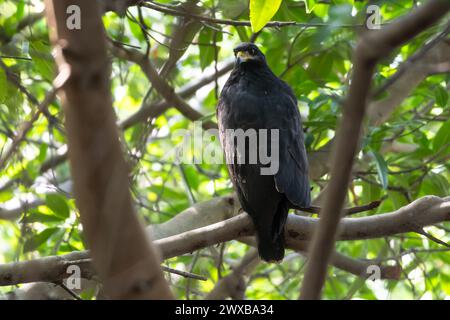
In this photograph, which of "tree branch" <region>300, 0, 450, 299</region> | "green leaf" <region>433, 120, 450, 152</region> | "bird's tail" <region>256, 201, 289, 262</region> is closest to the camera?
"tree branch" <region>300, 0, 450, 299</region>

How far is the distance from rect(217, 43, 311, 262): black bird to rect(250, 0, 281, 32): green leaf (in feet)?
2.13

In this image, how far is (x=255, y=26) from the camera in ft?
10.1

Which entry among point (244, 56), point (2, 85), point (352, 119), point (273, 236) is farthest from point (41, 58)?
point (352, 119)

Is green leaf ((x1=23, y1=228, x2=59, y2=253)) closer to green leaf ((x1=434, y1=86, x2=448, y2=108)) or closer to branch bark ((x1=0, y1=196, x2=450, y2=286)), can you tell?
branch bark ((x1=0, y1=196, x2=450, y2=286))

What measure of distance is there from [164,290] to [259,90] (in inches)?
94.2

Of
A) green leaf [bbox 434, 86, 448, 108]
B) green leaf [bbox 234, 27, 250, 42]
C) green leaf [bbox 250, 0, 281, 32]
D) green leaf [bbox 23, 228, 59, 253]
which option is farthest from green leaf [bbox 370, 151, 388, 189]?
green leaf [bbox 23, 228, 59, 253]

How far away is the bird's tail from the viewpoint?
3078 millimetres

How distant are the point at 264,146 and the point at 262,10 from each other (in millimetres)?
728

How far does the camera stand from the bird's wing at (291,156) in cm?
315

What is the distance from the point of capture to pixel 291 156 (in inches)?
133

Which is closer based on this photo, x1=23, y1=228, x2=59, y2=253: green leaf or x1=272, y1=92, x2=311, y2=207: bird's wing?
x1=272, y1=92, x2=311, y2=207: bird's wing
